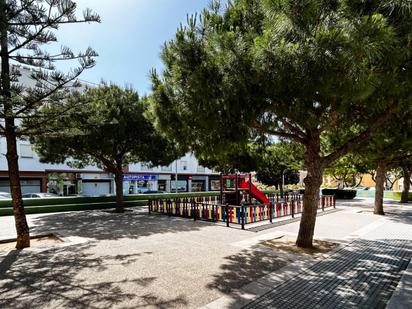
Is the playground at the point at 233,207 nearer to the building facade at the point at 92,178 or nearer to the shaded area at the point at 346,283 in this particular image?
the building facade at the point at 92,178

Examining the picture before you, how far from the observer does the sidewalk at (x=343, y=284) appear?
4.65 metres

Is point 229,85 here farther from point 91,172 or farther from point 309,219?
point 91,172

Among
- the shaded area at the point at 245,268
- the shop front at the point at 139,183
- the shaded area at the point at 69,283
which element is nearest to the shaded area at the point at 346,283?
the shaded area at the point at 245,268

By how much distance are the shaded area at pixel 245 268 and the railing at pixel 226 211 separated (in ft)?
12.0

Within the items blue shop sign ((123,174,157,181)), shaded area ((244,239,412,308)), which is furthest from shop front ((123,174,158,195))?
shaded area ((244,239,412,308))

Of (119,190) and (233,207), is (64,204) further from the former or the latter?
(233,207)

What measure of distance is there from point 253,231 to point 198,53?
7.33 m

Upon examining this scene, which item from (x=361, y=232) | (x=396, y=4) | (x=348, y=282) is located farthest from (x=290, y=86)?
(x=361, y=232)

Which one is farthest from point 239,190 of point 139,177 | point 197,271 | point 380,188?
point 139,177

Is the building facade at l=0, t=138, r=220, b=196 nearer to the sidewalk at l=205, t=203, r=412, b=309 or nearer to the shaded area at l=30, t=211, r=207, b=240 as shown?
the shaded area at l=30, t=211, r=207, b=240

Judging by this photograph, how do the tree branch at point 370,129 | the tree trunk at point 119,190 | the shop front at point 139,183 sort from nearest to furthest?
the tree branch at point 370,129 < the tree trunk at point 119,190 < the shop front at point 139,183

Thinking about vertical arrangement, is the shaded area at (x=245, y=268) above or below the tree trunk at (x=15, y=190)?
below

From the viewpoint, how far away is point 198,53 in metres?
6.14

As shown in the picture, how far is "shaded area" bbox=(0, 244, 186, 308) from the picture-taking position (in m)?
4.66
